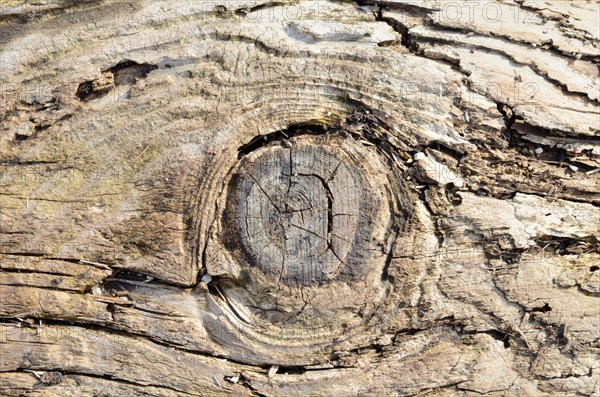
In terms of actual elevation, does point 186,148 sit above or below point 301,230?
above

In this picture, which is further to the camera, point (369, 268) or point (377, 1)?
point (377, 1)

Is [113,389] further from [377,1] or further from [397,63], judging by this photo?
[377,1]

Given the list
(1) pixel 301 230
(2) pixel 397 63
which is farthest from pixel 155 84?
(2) pixel 397 63

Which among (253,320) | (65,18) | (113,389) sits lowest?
(113,389)

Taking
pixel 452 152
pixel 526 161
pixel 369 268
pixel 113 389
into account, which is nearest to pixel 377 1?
pixel 452 152

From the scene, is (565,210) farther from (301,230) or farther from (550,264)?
(301,230)

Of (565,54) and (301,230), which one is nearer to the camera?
(301,230)
